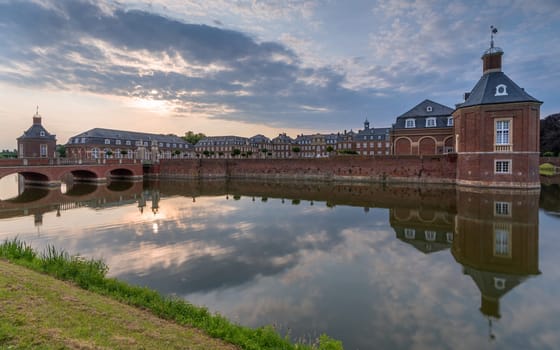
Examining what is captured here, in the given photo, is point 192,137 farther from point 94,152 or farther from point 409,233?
point 409,233

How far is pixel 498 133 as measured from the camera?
23.9 metres

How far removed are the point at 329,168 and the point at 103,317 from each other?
32.9 m

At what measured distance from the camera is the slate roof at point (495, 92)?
76.4 ft

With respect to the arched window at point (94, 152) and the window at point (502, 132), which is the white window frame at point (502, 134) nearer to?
the window at point (502, 132)

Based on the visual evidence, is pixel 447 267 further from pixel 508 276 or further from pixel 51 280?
pixel 51 280

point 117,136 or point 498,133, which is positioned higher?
point 117,136

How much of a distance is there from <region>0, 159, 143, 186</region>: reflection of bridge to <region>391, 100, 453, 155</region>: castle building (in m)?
32.2

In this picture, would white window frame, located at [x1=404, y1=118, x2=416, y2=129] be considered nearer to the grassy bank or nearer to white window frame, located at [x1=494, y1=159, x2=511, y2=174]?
white window frame, located at [x1=494, y1=159, x2=511, y2=174]

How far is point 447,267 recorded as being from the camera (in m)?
8.05

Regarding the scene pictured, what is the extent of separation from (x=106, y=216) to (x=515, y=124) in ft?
90.3

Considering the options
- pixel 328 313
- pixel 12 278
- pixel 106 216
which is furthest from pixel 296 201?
pixel 12 278

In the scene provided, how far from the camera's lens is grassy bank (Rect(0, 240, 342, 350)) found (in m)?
3.54

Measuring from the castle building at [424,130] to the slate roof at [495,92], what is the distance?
26.5 ft

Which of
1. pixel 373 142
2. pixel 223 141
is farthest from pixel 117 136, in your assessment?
pixel 373 142
